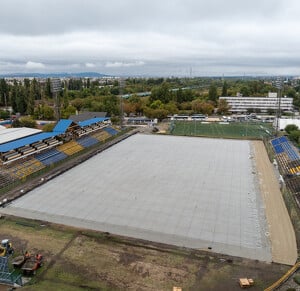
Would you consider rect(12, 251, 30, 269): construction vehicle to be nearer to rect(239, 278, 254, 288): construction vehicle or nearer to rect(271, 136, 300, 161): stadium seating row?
rect(239, 278, 254, 288): construction vehicle

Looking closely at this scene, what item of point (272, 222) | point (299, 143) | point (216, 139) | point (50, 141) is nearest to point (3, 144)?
point (50, 141)

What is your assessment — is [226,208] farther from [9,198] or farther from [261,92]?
[261,92]

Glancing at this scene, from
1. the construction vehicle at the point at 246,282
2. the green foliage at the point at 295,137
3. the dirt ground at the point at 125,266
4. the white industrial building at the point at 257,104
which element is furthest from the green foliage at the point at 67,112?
the construction vehicle at the point at 246,282

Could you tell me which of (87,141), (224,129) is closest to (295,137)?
(224,129)

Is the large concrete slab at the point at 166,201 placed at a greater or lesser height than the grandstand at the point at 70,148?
lesser

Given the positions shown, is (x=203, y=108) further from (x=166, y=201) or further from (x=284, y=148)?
(x=166, y=201)

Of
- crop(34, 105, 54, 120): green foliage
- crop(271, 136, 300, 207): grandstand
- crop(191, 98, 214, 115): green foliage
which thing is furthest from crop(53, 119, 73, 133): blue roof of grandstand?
crop(191, 98, 214, 115): green foliage

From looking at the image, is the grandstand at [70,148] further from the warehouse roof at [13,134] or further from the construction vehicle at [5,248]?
the construction vehicle at [5,248]
